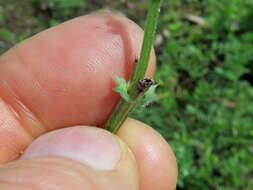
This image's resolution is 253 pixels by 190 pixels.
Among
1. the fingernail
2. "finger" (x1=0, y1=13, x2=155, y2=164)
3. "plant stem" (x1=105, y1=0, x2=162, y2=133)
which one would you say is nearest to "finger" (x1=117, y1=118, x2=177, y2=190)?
"finger" (x1=0, y1=13, x2=155, y2=164)

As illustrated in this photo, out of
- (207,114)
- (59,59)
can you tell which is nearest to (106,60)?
(59,59)

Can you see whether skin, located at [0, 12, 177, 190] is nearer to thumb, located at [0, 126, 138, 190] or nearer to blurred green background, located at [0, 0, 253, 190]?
thumb, located at [0, 126, 138, 190]

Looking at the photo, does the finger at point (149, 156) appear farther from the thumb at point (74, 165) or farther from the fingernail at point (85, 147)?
the fingernail at point (85, 147)

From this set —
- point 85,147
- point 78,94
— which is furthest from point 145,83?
point 78,94

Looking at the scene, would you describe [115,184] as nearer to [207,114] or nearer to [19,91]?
[19,91]

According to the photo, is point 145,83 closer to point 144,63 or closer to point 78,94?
point 144,63

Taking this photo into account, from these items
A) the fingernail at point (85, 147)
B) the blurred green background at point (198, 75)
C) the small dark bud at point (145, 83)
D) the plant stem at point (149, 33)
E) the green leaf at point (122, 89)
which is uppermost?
the plant stem at point (149, 33)

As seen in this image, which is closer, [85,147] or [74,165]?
[74,165]

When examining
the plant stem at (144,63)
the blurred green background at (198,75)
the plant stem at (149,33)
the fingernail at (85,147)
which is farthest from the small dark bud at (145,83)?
the blurred green background at (198,75)
